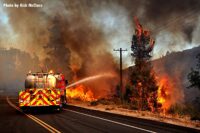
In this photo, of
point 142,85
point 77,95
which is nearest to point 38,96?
point 77,95

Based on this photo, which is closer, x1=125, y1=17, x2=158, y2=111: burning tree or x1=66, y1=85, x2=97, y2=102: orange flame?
x1=66, y1=85, x2=97, y2=102: orange flame

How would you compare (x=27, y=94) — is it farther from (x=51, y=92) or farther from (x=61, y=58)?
(x=61, y=58)

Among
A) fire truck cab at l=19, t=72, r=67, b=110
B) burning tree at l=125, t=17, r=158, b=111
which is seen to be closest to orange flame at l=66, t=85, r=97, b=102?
burning tree at l=125, t=17, r=158, b=111

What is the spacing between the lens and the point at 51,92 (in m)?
19.9

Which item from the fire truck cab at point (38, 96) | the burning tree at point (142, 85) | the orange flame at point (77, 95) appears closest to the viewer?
the fire truck cab at point (38, 96)

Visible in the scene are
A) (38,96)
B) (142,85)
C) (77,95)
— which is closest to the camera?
(38,96)

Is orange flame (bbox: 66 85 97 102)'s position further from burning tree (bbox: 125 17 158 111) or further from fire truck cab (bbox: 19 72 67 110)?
fire truck cab (bbox: 19 72 67 110)

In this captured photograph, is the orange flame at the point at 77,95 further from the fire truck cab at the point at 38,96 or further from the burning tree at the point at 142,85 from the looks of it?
the fire truck cab at the point at 38,96

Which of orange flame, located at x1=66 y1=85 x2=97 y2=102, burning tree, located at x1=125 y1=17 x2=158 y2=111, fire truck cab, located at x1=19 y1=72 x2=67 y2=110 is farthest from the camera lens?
burning tree, located at x1=125 y1=17 x2=158 y2=111

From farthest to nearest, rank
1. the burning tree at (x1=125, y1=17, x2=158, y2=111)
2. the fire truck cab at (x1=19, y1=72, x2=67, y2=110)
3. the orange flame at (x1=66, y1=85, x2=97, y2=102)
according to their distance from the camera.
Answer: the burning tree at (x1=125, y1=17, x2=158, y2=111) < the orange flame at (x1=66, y1=85, x2=97, y2=102) < the fire truck cab at (x1=19, y1=72, x2=67, y2=110)

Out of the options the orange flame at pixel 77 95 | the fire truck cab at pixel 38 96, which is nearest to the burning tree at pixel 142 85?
the orange flame at pixel 77 95

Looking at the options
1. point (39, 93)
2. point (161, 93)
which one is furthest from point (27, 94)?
point (161, 93)

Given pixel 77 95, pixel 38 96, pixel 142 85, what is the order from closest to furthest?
1. pixel 38 96
2. pixel 77 95
3. pixel 142 85

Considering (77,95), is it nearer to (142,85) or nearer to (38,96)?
(142,85)
